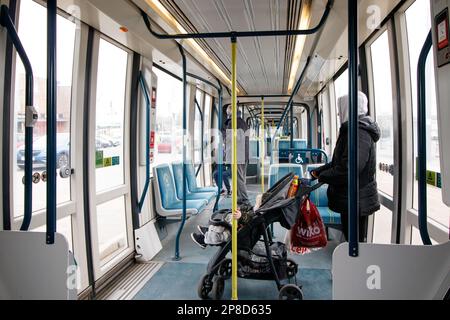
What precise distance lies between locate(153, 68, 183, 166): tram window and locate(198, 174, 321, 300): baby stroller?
2.00 metres

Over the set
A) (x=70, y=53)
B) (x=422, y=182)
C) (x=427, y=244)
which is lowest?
(x=427, y=244)

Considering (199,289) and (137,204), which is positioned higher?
(137,204)

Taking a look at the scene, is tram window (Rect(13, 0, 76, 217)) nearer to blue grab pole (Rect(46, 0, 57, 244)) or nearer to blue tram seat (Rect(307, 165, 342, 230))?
blue grab pole (Rect(46, 0, 57, 244))

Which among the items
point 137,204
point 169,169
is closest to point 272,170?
point 169,169

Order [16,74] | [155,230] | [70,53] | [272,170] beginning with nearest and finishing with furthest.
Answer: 1. [16,74]
2. [70,53]
3. [155,230]
4. [272,170]

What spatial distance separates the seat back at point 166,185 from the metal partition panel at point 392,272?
9.36ft

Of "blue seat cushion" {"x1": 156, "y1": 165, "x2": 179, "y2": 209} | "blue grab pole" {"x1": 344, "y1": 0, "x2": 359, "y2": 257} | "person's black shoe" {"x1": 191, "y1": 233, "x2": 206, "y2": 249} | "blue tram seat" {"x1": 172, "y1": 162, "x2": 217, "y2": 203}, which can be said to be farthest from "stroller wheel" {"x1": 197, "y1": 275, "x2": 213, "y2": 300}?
"blue tram seat" {"x1": 172, "y1": 162, "x2": 217, "y2": 203}

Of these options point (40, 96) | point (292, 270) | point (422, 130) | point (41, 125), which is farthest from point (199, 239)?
point (422, 130)

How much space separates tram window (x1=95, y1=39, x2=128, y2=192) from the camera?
273cm

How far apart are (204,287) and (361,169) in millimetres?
1563

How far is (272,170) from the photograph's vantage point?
152 inches

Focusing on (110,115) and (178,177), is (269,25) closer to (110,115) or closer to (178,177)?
(110,115)

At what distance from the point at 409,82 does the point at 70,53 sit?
9.02 feet

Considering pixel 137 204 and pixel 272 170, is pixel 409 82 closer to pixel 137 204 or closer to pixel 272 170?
pixel 272 170
